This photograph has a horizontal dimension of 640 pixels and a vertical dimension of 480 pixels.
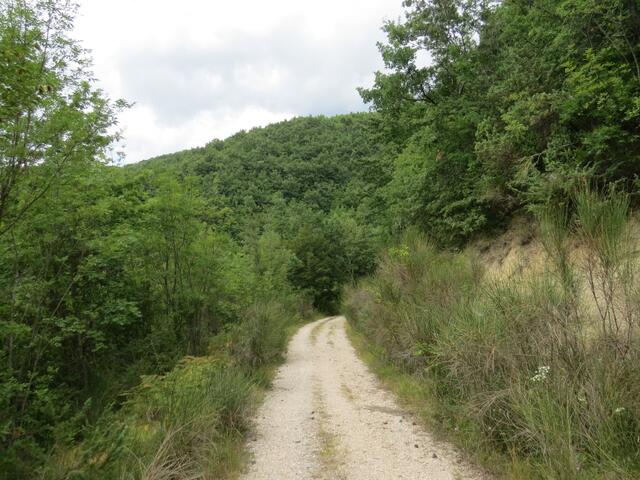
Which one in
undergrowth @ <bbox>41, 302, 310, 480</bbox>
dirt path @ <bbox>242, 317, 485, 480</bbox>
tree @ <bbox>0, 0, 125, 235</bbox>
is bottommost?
dirt path @ <bbox>242, 317, 485, 480</bbox>

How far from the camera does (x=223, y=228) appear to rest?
13.0 m

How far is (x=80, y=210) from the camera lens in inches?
259

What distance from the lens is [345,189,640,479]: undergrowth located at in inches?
147

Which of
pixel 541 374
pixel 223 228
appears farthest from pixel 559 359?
pixel 223 228

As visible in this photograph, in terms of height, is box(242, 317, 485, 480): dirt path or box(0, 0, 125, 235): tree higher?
box(0, 0, 125, 235): tree

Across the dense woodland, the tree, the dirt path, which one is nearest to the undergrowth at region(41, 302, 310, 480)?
the dense woodland

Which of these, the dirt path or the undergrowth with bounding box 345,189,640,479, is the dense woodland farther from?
the dirt path

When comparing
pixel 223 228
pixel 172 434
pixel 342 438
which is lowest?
pixel 342 438

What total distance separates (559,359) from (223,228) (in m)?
10.4

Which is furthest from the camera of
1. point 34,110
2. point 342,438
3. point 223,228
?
point 223,228

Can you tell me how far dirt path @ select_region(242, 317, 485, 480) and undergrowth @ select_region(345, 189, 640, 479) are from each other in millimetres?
628

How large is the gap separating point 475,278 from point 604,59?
5520 mm

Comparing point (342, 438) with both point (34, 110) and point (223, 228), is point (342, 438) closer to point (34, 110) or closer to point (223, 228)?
point (34, 110)

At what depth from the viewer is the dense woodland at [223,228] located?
4.21 meters
